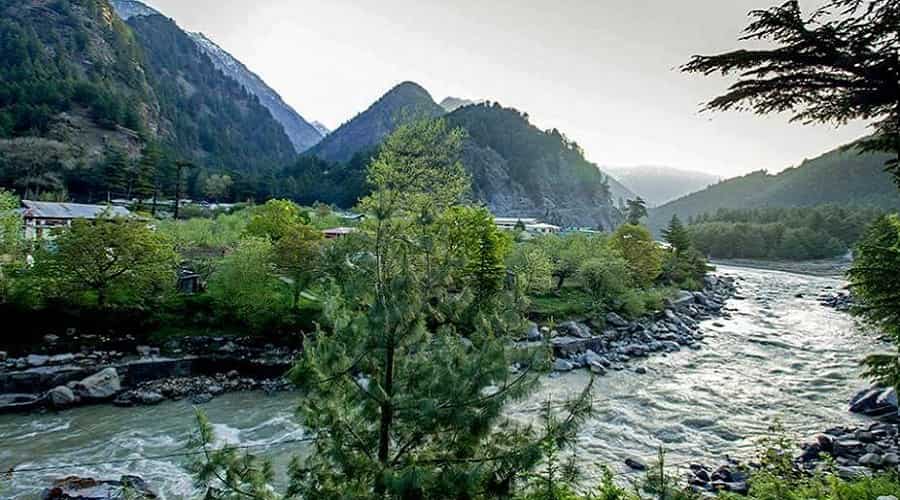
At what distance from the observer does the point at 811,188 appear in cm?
14325

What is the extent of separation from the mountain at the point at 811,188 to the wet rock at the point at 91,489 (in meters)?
121

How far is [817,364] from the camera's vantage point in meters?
21.2

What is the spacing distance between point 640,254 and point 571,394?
30.6m

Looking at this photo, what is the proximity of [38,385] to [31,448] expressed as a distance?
4.47 m

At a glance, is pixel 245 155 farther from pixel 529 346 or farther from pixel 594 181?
pixel 529 346

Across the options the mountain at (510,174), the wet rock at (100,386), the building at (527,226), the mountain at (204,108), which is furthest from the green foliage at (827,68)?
the mountain at (204,108)

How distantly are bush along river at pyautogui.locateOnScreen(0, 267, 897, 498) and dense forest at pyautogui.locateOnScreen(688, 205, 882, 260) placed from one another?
201 feet

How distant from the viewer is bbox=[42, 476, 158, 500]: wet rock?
9945mm

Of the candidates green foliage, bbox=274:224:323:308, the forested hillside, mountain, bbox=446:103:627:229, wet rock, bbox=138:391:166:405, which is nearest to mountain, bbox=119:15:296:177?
the forested hillside

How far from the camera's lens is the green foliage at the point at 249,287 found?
841 inches

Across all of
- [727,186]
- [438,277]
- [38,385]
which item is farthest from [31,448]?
[727,186]

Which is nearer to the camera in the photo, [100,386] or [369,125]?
[100,386]

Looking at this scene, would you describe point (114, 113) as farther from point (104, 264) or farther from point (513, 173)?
point (513, 173)

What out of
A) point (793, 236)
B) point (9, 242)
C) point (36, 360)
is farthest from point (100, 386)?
point (793, 236)
